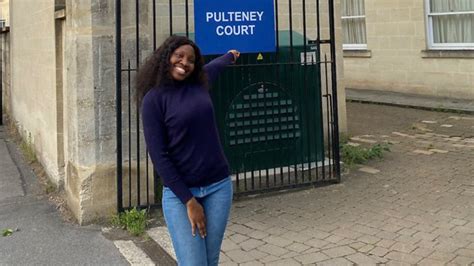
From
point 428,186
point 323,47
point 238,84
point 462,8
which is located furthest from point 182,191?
point 462,8

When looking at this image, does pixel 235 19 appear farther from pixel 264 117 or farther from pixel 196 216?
pixel 196 216

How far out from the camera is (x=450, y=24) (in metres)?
12.3

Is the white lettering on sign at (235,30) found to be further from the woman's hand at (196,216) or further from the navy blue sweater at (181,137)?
the woman's hand at (196,216)

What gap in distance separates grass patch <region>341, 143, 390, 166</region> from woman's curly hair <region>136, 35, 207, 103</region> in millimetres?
4305

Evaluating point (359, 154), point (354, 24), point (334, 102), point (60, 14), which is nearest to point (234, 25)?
point (334, 102)

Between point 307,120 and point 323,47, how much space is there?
1.72m

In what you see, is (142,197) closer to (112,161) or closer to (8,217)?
(112,161)

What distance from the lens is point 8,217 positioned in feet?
18.4

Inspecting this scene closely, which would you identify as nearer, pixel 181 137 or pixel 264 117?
pixel 181 137

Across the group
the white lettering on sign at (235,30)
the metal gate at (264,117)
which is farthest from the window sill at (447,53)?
the white lettering on sign at (235,30)

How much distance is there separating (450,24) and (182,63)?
35.9 ft

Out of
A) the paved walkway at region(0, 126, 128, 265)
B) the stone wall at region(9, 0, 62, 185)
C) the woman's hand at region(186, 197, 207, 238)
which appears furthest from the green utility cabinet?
the woman's hand at region(186, 197, 207, 238)

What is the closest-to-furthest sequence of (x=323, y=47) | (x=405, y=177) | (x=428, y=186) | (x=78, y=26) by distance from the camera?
1. (x=78, y=26)
2. (x=428, y=186)
3. (x=405, y=177)
4. (x=323, y=47)

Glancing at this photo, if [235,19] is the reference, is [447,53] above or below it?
above
